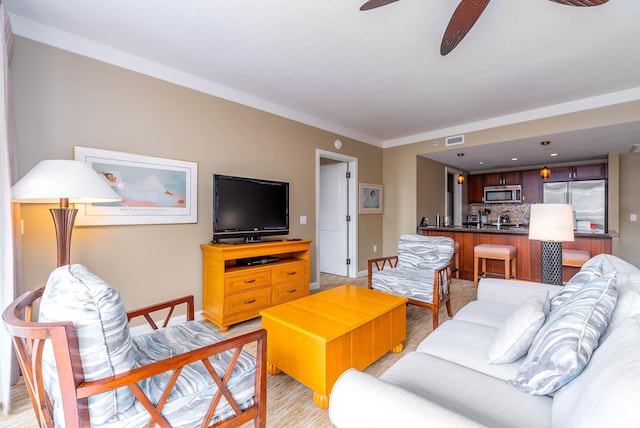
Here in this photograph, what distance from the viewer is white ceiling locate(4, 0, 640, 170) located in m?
A: 2.03

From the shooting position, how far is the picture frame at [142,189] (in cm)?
Answer: 241

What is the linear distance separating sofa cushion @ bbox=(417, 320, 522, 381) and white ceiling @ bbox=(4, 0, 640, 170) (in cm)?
217

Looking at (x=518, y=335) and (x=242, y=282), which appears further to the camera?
(x=242, y=282)

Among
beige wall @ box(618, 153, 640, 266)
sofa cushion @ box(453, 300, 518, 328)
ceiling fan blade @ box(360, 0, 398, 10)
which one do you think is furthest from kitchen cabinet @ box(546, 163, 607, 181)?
ceiling fan blade @ box(360, 0, 398, 10)

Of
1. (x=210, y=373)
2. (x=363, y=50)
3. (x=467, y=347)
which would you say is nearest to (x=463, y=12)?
(x=363, y=50)

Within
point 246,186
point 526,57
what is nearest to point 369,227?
point 246,186

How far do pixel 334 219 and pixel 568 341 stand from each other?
4326mm

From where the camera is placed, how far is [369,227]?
5.32 m

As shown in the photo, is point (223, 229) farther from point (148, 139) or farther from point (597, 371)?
point (597, 371)

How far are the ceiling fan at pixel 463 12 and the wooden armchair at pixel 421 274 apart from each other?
76.0 inches

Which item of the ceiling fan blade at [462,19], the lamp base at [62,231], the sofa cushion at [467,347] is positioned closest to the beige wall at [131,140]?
the lamp base at [62,231]

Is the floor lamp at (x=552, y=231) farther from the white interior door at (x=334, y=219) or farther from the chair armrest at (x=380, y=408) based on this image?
the white interior door at (x=334, y=219)

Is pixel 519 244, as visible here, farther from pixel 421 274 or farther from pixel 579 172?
pixel 579 172

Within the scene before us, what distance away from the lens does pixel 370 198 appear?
17.5 feet
